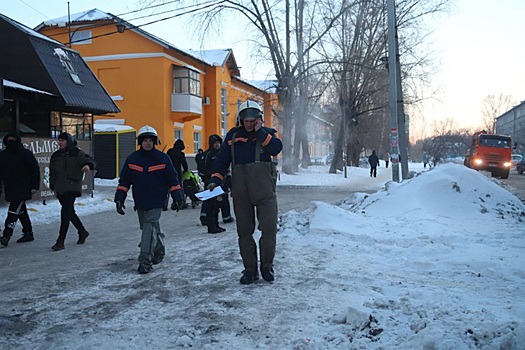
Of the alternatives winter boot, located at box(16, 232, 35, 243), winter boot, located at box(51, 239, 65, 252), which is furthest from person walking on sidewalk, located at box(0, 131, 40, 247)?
winter boot, located at box(51, 239, 65, 252)

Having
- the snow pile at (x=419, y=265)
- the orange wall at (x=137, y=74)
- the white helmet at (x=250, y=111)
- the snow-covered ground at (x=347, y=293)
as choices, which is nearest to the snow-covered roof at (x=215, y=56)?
the orange wall at (x=137, y=74)

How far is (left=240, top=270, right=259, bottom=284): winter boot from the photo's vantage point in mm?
4883

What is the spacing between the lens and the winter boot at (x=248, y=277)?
4.88 metres

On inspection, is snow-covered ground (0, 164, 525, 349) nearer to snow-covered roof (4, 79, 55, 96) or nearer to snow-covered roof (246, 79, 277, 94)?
snow-covered roof (4, 79, 55, 96)

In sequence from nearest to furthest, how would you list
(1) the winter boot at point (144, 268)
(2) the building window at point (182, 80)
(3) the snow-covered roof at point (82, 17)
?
(1) the winter boot at point (144, 268)
(3) the snow-covered roof at point (82, 17)
(2) the building window at point (182, 80)

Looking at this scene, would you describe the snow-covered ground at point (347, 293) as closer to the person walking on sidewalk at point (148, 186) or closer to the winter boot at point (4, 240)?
the person walking on sidewalk at point (148, 186)

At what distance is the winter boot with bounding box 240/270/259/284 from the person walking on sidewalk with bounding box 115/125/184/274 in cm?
130

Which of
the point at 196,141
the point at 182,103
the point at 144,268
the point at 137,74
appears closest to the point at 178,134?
the point at 182,103

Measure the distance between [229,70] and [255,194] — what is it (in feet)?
114

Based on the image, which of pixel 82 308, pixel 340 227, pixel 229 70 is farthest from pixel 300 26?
pixel 82 308

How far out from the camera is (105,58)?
29906 millimetres

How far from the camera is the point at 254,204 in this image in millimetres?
4977

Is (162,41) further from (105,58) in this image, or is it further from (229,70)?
(229,70)

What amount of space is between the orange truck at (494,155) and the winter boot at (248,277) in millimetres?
29980
